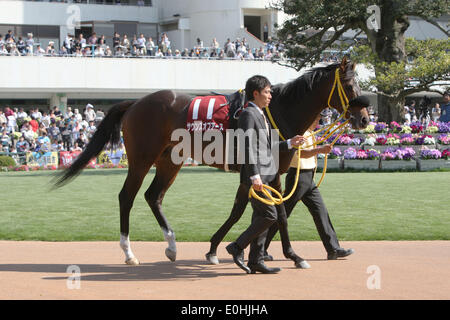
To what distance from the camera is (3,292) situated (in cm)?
504

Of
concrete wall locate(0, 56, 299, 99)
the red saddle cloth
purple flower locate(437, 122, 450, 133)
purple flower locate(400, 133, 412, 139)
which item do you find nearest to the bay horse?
the red saddle cloth

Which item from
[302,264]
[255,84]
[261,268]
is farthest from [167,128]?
[302,264]

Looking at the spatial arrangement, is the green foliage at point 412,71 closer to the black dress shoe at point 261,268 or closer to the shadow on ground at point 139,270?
the shadow on ground at point 139,270

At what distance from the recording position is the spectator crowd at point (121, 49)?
3061 centimetres

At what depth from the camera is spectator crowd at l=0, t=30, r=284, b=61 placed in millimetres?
30609

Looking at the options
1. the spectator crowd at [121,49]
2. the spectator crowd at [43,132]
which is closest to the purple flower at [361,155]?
the spectator crowd at [43,132]

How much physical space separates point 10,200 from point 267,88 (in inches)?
308

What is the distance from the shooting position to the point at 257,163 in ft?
18.4

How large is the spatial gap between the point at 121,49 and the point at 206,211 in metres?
23.5

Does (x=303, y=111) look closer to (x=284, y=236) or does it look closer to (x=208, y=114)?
(x=208, y=114)

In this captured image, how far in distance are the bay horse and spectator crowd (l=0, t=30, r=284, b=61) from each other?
2244 cm

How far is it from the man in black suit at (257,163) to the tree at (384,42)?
14.6 m

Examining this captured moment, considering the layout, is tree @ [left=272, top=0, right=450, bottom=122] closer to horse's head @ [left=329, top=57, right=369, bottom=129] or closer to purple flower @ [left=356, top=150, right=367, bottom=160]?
purple flower @ [left=356, top=150, right=367, bottom=160]
